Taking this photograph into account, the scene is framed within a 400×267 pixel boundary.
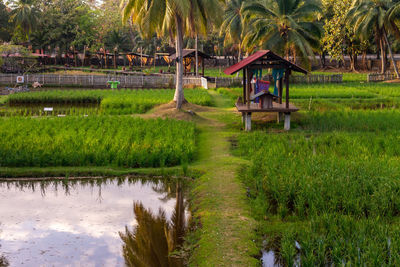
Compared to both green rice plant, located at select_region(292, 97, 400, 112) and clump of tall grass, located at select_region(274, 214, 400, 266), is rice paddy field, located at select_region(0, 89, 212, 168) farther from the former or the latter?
green rice plant, located at select_region(292, 97, 400, 112)

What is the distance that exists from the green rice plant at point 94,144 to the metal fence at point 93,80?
2249 centimetres

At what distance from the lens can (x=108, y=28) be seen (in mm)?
69562

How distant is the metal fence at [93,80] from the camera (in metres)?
41.1

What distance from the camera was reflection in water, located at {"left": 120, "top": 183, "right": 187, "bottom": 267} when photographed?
8289 mm

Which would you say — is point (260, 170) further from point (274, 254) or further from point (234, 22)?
point (234, 22)

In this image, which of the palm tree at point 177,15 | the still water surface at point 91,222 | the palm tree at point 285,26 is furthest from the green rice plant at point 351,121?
the palm tree at point 285,26

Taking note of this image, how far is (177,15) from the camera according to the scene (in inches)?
925

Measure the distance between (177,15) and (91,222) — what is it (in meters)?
15.4

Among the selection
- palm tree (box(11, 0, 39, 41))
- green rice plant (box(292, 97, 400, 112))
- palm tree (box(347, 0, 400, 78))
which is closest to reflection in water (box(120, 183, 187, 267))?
green rice plant (box(292, 97, 400, 112))

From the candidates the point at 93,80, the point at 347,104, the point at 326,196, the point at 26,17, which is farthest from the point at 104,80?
the point at 326,196

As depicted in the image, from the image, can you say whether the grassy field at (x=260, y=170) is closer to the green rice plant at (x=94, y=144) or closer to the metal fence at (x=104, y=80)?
the green rice plant at (x=94, y=144)

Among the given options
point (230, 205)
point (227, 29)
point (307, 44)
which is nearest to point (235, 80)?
point (307, 44)

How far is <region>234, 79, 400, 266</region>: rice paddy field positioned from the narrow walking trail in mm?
343

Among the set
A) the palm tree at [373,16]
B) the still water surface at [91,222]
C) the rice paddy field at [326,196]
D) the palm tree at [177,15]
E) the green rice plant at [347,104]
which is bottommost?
the still water surface at [91,222]
